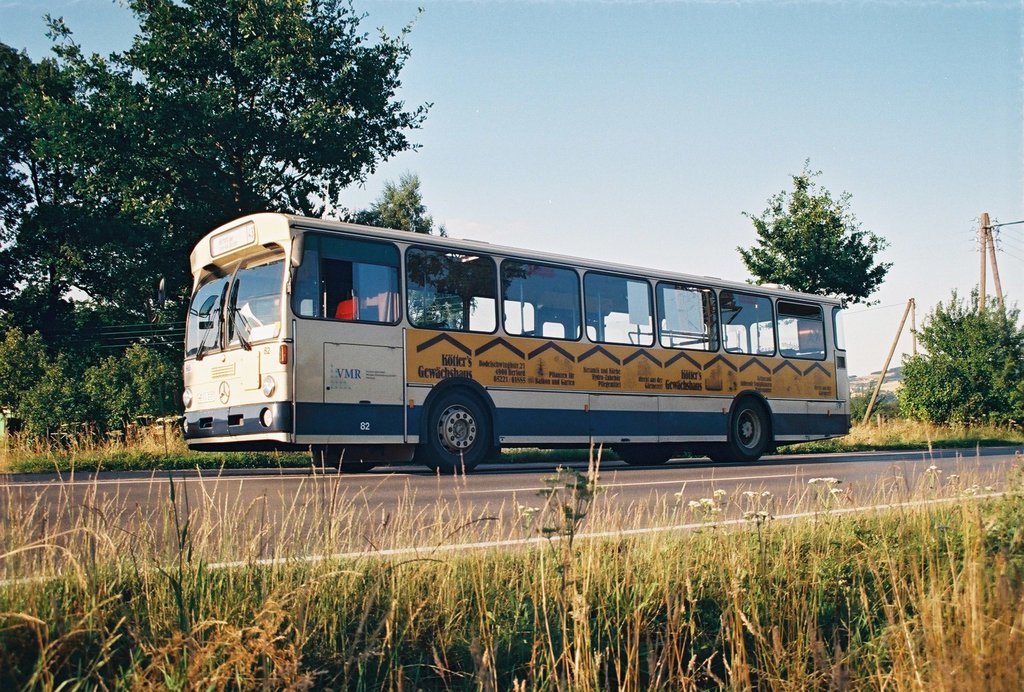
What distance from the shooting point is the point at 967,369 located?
35.4 m

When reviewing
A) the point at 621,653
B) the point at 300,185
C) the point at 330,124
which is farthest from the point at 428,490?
the point at 300,185

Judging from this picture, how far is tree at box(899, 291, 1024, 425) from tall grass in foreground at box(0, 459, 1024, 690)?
1255 inches

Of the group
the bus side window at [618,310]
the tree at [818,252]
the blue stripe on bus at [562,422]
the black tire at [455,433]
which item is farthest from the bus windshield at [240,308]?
the tree at [818,252]

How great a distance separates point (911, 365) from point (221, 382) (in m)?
29.9

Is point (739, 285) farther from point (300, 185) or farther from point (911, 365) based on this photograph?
point (911, 365)

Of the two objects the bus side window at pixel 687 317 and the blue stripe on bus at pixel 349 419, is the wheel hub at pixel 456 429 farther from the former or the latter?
the bus side window at pixel 687 317

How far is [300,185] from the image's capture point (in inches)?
1179

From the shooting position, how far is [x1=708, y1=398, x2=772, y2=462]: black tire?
59.4 ft

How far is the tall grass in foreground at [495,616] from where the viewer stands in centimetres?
358

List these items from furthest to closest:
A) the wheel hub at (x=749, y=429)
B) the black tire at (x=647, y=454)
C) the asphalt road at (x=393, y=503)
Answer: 1. the wheel hub at (x=749, y=429)
2. the black tire at (x=647, y=454)
3. the asphalt road at (x=393, y=503)

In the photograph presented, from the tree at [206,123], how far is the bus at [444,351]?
13.6 meters

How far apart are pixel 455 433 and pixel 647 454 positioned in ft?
20.4

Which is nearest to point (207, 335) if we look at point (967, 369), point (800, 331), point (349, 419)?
point (349, 419)

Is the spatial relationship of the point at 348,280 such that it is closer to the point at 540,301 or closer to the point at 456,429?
the point at 456,429
